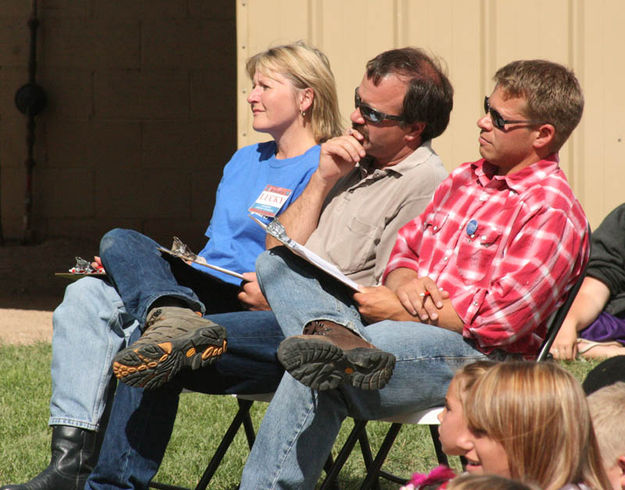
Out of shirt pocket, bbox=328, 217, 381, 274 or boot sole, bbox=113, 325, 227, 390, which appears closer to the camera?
→ boot sole, bbox=113, 325, 227, 390

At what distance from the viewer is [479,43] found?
16.9 feet

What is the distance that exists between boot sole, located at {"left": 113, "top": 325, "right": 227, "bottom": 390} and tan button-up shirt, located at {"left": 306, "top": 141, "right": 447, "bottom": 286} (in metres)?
0.65

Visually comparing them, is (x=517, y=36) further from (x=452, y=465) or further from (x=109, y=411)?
(x=109, y=411)

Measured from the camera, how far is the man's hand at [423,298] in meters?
2.56

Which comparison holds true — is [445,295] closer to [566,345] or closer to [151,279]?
[151,279]

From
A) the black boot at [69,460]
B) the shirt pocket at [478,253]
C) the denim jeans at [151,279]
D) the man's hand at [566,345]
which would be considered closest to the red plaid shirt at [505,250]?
the shirt pocket at [478,253]

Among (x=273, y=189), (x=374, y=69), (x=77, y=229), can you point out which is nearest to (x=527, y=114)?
(x=374, y=69)

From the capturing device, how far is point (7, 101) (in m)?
9.62

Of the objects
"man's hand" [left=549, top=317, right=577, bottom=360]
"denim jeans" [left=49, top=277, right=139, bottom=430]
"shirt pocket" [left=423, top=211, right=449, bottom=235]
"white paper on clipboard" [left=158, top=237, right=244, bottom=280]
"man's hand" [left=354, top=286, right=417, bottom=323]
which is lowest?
"man's hand" [left=549, top=317, right=577, bottom=360]

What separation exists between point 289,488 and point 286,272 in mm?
589

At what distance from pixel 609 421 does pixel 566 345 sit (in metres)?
2.70

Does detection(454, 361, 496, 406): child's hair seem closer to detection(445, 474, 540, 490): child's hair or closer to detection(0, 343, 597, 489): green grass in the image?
detection(445, 474, 540, 490): child's hair

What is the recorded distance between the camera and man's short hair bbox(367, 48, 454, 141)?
298 centimetres

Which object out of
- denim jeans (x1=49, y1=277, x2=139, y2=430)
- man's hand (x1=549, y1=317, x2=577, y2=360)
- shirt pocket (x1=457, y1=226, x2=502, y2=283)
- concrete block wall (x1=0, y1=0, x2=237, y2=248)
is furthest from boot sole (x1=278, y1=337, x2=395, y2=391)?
concrete block wall (x1=0, y1=0, x2=237, y2=248)
